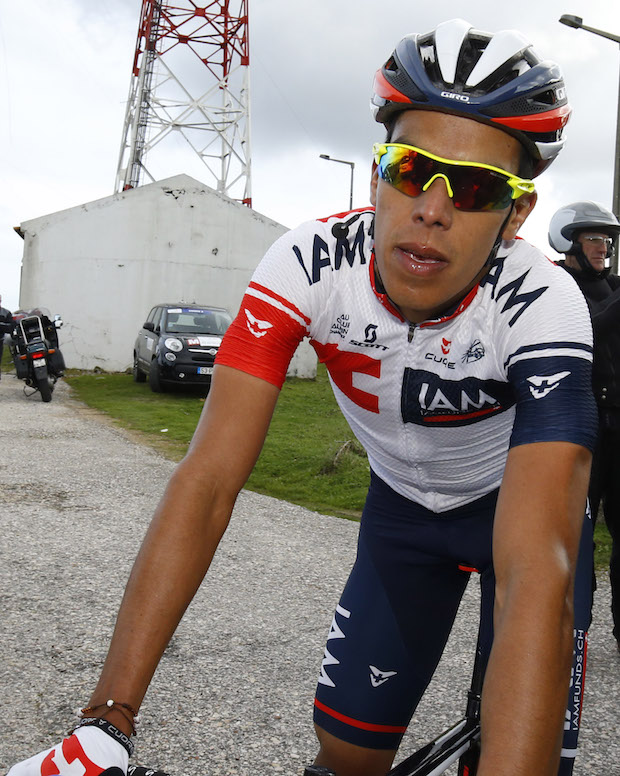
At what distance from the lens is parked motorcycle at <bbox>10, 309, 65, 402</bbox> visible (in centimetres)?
1678

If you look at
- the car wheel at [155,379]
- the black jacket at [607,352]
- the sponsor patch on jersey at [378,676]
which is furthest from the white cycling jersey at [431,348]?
the car wheel at [155,379]

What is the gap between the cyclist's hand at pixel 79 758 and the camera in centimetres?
134

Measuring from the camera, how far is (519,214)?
218cm

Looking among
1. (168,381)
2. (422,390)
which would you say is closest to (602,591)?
(422,390)

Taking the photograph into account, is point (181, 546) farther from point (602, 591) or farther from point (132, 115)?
point (132, 115)

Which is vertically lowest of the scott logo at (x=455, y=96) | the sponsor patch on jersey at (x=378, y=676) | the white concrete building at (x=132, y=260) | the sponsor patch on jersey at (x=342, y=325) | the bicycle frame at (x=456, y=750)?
the bicycle frame at (x=456, y=750)

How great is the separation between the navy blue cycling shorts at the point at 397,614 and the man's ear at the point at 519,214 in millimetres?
815

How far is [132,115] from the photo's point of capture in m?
31.0

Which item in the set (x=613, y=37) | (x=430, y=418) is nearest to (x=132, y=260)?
(x=613, y=37)

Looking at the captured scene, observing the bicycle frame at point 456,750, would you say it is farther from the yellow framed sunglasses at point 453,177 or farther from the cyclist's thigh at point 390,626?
the yellow framed sunglasses at point 453,177

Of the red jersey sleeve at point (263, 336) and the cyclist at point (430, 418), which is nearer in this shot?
the cyclist at point (430, 418)

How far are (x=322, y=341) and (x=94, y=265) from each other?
2542cm

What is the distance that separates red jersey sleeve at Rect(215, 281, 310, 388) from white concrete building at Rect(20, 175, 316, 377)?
23.4 meters

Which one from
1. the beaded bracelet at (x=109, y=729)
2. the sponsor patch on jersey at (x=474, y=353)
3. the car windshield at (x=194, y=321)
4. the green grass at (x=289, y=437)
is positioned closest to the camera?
the beaded bracelet at (x=109, y=729)
